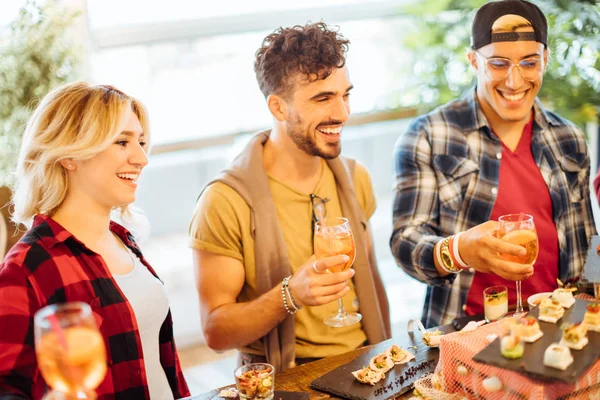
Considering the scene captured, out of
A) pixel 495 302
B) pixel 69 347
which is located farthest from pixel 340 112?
pixel 69 347

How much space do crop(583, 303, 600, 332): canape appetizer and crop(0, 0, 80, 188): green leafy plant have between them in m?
2.58

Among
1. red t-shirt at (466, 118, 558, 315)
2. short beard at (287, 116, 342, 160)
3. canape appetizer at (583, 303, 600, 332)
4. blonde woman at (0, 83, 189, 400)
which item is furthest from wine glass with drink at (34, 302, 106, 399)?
red t-shirt at (466, 118, 558, 315)

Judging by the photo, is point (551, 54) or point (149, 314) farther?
point (551, 54)

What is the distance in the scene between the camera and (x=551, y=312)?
1.58 metres

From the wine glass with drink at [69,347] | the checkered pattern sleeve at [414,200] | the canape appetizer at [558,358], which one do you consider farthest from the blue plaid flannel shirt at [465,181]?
the wine glass with drink at [69,347]

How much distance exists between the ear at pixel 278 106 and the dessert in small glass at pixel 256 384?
1086 millimetres

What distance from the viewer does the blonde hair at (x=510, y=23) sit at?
2.53m

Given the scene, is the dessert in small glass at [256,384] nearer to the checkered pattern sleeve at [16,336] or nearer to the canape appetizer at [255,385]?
the canape appetizer at [255,385]

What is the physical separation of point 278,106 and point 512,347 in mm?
1417

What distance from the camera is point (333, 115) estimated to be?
2516 millimetres

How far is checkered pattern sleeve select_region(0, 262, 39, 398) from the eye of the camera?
1687mm

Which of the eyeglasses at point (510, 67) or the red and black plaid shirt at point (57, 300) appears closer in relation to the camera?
the red and black plaid shirt at point (57, 300)

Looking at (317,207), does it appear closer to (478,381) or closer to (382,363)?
(382,363)

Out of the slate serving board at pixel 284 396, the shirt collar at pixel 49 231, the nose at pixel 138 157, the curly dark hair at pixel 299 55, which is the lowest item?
the slate serving board at pixel 284 396
